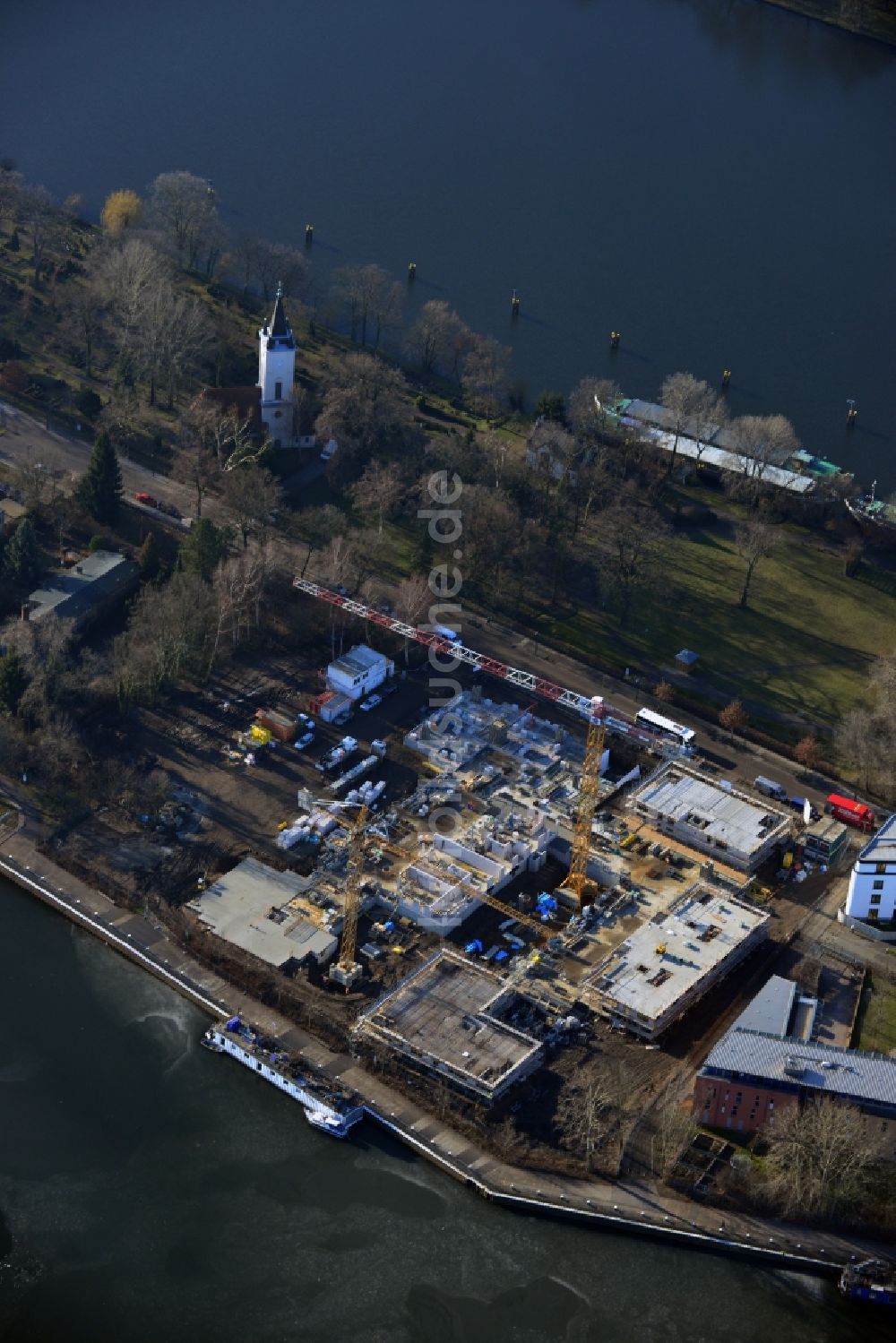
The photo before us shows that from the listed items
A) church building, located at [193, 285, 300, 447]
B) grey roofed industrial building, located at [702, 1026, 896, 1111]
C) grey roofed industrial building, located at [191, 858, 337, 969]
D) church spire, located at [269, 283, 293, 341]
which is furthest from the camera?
church spire, located at [269, 283, 293, 341]

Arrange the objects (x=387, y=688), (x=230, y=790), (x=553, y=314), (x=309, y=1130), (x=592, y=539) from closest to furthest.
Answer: (x=309, y=1130) → (x=230, y=790) → (x=387, y=688) → (x=592, y=539) → (x=553, y=314)

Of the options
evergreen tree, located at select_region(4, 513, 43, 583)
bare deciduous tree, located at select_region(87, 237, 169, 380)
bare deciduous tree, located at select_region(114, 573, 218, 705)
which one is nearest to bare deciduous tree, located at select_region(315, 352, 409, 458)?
bare deciduous tree, located at select_region(87, 237, 169, 380)

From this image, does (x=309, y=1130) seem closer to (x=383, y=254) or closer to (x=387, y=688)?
(x=387, y=688)

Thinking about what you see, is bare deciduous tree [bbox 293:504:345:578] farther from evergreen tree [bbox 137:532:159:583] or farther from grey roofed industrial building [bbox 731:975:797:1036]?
grey roofed industrial building [bbox 731:975:797:1036]

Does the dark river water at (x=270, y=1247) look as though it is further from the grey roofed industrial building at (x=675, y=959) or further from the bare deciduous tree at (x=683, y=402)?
the bare deciduous tree at (x=683, y=402)

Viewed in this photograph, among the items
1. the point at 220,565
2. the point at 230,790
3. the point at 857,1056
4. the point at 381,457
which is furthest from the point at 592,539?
the point at 857,1056

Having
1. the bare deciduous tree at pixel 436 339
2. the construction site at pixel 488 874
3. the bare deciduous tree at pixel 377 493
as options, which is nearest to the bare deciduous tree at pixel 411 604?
the construction site at pixel 488 874
